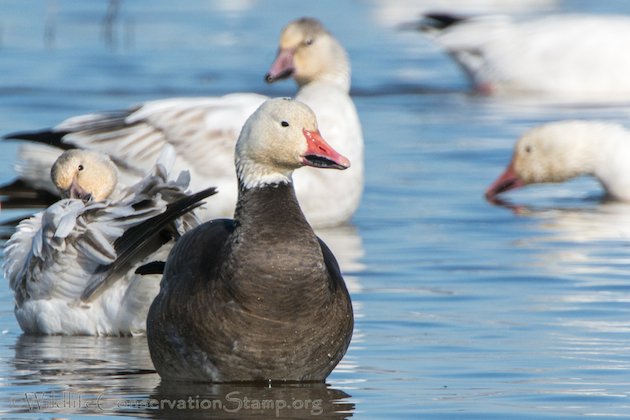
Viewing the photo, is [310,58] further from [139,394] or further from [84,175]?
[139,394]

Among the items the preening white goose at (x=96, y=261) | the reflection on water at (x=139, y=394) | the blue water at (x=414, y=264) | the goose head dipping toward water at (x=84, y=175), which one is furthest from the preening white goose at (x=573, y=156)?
the reflection on water at (x=139, y=394)

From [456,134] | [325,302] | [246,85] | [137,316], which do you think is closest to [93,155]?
[137,316]

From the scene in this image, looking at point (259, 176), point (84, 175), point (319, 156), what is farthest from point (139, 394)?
point (84, 175)

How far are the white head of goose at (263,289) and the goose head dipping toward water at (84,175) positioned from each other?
1968 mm

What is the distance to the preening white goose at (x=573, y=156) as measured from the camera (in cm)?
1244

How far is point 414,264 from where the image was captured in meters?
9.73

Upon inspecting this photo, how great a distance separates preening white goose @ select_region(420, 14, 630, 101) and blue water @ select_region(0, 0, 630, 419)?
399mm

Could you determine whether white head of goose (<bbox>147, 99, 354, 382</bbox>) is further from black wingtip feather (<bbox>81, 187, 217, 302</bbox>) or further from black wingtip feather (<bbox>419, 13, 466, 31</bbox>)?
black wingtip feather (<bbox>419, 13, 466, 31</bbox>)

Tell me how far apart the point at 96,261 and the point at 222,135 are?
3.29 meters

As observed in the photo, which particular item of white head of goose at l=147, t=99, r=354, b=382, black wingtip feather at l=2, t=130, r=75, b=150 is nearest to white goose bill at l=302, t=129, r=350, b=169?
white head of goose at l=147, t=99, r=354, b=382

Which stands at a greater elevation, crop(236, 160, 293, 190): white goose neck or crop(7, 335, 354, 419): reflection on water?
crop(236, 160, 293, 190): white goose neck

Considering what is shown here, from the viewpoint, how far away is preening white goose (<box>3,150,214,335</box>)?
782 centimetres

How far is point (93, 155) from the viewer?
881 centimetres

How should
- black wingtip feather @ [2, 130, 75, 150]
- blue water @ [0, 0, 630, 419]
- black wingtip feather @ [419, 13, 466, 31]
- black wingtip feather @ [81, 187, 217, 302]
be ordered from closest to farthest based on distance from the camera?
blue water @ [0, 0, 630, 419], black wingtip feather @ [81, 187, 217, 302], black wingtip feather @ [2, 130, 75, 150], black wingtip feather @ [419, 13, 466, 31]
